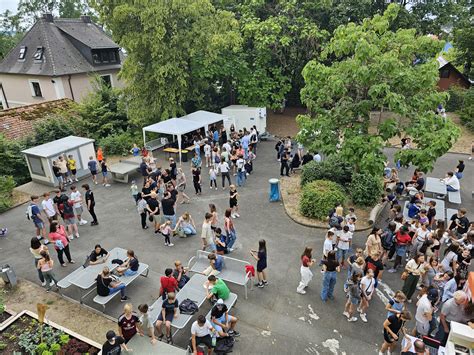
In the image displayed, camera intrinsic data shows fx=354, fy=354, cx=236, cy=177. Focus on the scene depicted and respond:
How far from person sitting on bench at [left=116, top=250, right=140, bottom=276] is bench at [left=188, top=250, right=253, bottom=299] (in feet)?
4.78

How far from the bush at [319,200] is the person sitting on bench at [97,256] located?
711cm

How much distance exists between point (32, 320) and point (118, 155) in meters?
13.2

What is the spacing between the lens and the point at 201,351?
23.2ft

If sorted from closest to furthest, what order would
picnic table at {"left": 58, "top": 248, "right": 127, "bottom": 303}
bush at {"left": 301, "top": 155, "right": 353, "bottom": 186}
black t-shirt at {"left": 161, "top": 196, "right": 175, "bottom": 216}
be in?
picnic table at {"left": 58, "top": 248, "right": 127, "bottom": 303}, black t-shirt at {"left": 161, "top": 196, "right": 175, "bottom": 216}, bush at {"left": 301, "top": 155, "right": 353, "bottom": 186}

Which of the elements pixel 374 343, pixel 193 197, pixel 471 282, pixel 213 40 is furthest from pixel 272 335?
pixel 213 40

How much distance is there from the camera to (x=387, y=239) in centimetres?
1022

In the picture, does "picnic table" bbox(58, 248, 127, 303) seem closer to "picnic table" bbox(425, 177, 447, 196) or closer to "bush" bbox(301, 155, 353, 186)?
"bush" bbox(301, 155, 353, 186)

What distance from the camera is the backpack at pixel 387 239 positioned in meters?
10.2

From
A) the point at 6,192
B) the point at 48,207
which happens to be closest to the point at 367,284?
the point at 48,207

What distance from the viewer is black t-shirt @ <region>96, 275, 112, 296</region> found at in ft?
27.8

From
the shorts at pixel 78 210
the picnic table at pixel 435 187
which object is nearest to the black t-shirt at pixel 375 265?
the picnic table at pixel 435 187

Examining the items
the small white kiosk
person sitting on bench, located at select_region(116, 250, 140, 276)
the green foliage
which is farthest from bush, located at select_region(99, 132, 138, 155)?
person sitting on bench, located at select_region(116, 250, 140, 276)

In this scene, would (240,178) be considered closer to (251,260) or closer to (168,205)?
(168,205)

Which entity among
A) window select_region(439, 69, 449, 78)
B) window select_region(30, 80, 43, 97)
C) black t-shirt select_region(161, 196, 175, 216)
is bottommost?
black t-shirt select_region(161, 196, 175, 216)
